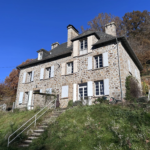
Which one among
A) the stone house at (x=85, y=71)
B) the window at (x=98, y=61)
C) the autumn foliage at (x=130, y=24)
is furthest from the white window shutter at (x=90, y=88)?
the autumn foliage at (x=130, y=24)

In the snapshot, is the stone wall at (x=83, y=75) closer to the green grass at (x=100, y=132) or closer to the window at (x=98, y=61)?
the window at (x=98, y=61)

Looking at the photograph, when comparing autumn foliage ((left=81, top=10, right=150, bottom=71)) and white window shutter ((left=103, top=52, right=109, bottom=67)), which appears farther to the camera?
autumn foliage ((left=81, top=10, right=150, bottom=71))

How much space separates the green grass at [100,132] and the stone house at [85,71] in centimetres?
261

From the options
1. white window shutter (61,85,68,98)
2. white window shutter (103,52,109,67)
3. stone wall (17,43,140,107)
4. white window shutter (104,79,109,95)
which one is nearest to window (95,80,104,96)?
stone wall (17,43,140,107)

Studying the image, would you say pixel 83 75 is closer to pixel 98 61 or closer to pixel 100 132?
pixel 98 61

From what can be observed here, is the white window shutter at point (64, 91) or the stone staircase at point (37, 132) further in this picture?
the white window shutter at point (64, 91)

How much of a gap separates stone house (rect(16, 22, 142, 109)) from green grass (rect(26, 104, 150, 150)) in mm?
2610

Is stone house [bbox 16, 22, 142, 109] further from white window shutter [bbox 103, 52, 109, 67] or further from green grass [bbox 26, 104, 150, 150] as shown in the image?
green grass [bbox 26, 104, 150, 150]

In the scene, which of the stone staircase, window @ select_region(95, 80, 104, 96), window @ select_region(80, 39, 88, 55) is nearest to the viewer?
the stone staircase

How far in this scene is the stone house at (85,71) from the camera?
10.4 m

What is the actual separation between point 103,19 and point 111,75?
19.6 m

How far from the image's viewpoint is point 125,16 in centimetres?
2889

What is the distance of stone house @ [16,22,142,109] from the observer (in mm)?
10398

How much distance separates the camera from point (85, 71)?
38.5ft
